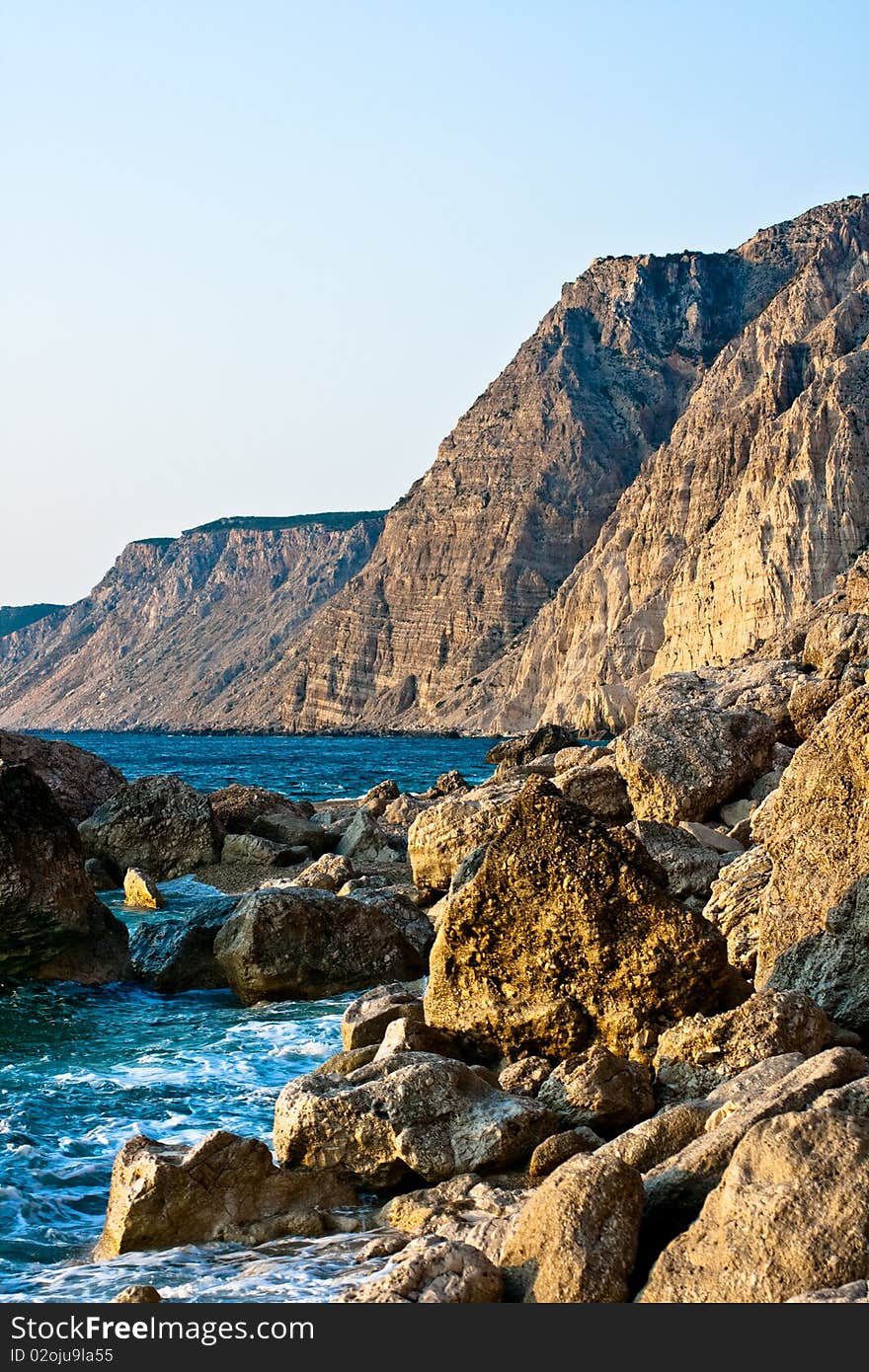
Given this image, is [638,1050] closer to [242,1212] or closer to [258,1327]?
[242,1212]

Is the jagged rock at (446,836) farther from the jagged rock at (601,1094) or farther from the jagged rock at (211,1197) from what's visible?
the jagged rock at (211,1197)

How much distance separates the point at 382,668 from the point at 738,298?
6532 cm

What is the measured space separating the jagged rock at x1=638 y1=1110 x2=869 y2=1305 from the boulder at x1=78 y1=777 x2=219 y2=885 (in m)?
17.1

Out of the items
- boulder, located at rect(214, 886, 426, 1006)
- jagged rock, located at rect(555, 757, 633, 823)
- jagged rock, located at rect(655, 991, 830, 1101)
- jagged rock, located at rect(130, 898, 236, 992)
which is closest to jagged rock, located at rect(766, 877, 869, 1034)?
jagged rock, located at rect(655, 991, 830, 1101)

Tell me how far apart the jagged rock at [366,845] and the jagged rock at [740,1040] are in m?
12.8

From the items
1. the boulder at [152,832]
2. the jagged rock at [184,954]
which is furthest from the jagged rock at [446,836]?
the boulder at [152,832]

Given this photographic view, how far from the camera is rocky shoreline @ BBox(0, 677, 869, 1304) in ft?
17.6

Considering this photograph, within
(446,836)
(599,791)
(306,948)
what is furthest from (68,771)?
(306,948)

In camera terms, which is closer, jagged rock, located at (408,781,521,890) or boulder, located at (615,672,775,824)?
jagged rock, located at (408,781,521,890)

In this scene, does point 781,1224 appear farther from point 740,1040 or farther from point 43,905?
point 43,905

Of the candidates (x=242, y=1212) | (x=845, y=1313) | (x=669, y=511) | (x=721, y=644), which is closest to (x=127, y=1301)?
(x=242, y=1212)

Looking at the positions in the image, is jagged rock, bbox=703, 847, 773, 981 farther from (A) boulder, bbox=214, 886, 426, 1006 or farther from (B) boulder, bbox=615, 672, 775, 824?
(B) boulder, bbox=615, 672, 775, 824

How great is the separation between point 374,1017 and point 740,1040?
10.4 feet

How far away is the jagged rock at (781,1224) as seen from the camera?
496 centimetres
